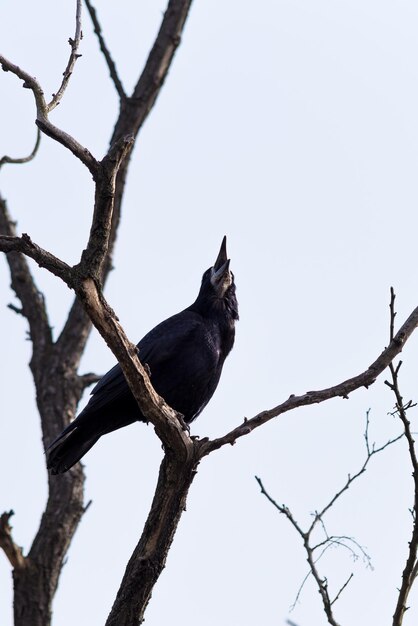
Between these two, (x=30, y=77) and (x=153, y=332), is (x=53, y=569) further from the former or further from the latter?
(x=30, y=77)

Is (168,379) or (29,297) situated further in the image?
(29,297)

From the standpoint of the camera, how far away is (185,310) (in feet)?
26.6

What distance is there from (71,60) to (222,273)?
3509 millimetres

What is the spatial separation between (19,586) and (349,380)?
424 centimetres

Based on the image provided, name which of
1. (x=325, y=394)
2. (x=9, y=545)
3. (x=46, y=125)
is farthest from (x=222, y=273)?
(x=46, y=125)

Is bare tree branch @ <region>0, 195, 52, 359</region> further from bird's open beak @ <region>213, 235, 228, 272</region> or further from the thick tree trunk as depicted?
the thick tree trunk

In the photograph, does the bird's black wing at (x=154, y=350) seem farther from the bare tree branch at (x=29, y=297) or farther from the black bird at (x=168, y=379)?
A: the bare tree branch at (x=29, y=297)

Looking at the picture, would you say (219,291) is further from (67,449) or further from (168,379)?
(67,449)

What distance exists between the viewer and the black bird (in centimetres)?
707

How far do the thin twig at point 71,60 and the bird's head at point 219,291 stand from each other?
10.6ft

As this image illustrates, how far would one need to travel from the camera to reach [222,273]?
27.5 ft

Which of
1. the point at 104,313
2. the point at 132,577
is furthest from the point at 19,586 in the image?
the point at 104,313

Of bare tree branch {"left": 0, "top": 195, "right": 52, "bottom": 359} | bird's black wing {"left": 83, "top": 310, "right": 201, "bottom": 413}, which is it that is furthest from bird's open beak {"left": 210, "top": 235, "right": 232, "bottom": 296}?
bare tree branch {"left": 0, "top": 195, "right": 52, "bottom": 359}

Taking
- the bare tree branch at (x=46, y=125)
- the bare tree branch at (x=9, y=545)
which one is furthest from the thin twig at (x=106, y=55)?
the bare tree branch at (x=46, y=125)
